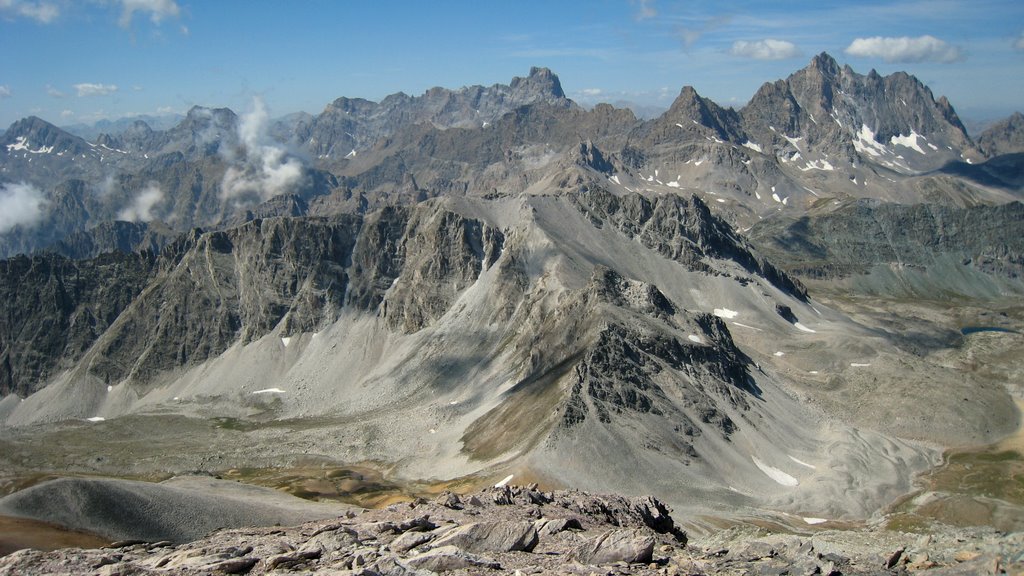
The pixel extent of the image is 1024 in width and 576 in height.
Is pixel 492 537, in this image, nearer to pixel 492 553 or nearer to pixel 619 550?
pixel 492 553

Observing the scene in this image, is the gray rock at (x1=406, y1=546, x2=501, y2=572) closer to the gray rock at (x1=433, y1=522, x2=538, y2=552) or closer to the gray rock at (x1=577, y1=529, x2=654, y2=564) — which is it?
the gray rock at (x1=433, y1=522, x2=538, y2=552)

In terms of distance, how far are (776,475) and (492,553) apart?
93849 mm

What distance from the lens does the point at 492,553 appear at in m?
44.2

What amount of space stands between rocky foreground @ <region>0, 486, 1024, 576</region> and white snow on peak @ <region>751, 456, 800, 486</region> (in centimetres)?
7074

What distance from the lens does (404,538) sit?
46.2 meters

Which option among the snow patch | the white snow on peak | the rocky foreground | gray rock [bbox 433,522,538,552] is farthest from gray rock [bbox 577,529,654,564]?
the snow patch

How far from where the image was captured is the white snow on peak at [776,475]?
125312 mm

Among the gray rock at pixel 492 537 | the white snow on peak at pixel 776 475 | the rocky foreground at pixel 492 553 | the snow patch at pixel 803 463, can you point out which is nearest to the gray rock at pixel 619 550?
the rocky foreground at pixel 492 553

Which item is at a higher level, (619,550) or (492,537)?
(619,550)

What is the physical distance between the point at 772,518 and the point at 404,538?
7556cm

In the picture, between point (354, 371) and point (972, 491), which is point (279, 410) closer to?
point (354, 371)

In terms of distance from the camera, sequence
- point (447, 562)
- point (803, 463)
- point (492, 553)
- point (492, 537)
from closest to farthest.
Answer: point (447, 562)
point (492, 553)
point (492, 537)
point (803, 463)

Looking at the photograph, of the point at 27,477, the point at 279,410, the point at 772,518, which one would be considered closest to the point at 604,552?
the point at 772,518

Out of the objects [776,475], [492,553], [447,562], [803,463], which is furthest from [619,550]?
[803,463]
